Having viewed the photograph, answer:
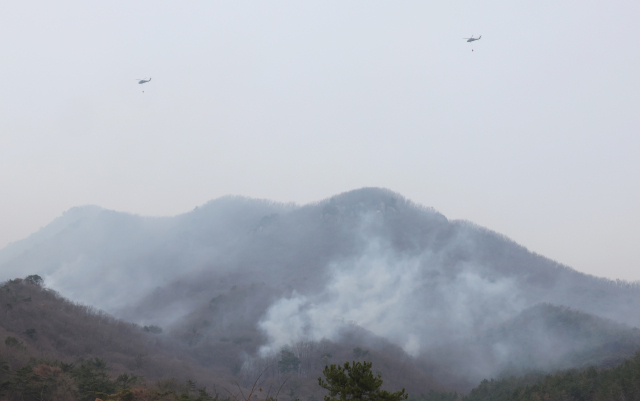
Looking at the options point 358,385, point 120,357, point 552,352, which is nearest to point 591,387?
point 358,385

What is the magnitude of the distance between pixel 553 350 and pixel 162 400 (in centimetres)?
18363

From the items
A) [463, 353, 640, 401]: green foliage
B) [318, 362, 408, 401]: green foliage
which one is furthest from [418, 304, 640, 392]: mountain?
[318, 362, 408, 401]: green foliage

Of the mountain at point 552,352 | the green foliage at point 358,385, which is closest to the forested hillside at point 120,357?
the mountain at point 552,352

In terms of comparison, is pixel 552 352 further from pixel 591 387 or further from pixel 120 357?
pixel 120 357

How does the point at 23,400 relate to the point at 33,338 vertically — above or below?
above

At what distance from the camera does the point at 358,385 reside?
25453 millimetres

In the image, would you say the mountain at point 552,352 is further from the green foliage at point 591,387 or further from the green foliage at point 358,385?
the green foliage at point 358,385

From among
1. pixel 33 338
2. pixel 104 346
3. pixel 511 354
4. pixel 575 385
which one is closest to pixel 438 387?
pixel 511 354

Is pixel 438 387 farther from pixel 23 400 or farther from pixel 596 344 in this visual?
pixel 23 400

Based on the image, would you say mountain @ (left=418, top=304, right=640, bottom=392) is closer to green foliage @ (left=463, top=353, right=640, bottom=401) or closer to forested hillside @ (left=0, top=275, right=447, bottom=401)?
forested hillside @ (left=0, top=275, right=447, bottom=401)

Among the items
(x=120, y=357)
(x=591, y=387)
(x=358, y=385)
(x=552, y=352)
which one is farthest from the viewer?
(x=552, y=352)

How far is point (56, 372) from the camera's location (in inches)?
2085

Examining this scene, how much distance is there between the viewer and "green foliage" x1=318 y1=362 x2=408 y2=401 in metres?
25.1

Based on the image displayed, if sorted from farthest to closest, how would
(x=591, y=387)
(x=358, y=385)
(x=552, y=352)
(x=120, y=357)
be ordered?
(x=552, y=352) → (x=120, y=357) → (x=591, y=387) → (x=358, y=385)
